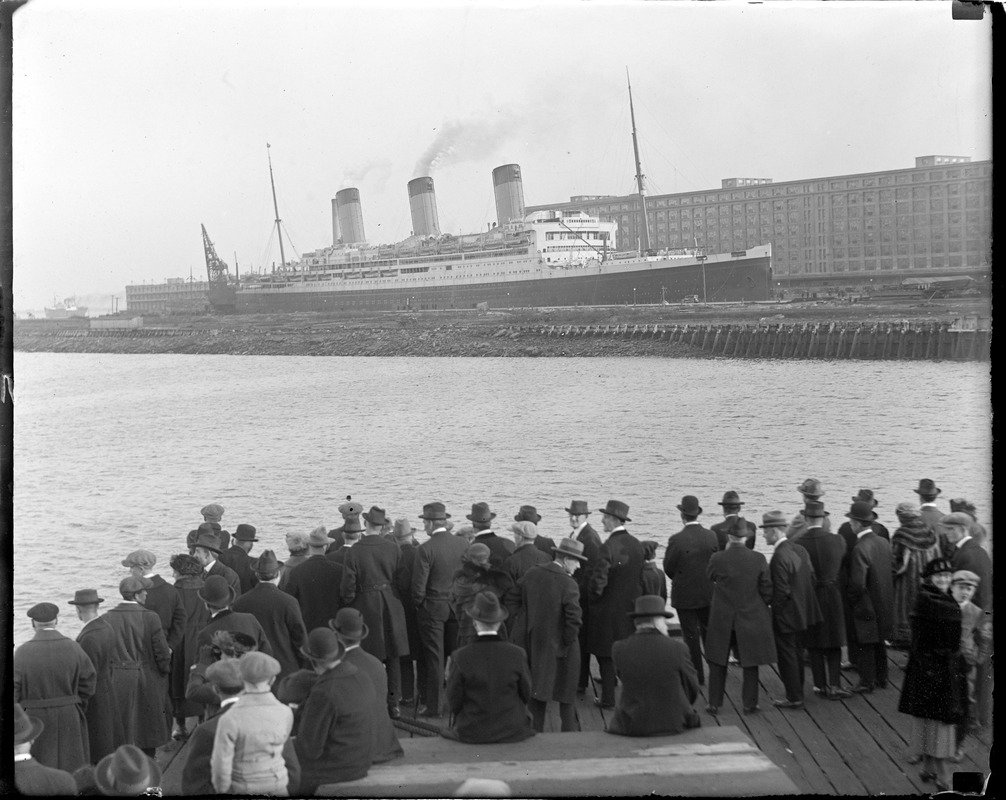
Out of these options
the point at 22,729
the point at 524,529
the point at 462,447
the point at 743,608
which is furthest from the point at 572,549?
the point at 462,447

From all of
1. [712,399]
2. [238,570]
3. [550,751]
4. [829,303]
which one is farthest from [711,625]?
[829,303]

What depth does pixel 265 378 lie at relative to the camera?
35.6 meters

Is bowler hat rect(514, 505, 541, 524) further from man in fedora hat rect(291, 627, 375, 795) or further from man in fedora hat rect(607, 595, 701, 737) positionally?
man in fedora hat rect(291, 627, 375, 795)

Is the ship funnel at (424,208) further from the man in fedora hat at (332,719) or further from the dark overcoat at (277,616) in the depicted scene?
the man in fedora hat at (332,719)

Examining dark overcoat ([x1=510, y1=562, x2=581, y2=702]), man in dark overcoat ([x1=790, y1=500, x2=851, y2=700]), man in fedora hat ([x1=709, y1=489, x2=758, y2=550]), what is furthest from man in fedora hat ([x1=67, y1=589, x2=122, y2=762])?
man in dark overcoat ([x1=790, y1=500, x2=851, y2=700])

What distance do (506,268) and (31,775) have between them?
48.8 m

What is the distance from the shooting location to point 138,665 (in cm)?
481

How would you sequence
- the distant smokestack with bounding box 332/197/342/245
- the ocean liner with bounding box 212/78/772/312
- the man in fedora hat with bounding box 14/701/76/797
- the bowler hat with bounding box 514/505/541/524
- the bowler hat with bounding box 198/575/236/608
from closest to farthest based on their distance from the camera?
1. the man in fedora hat with bounding box 14/701/76/797
2. the bowler hat with bounding box 198/575/236/608
3. the bowler hat with bounding box 514/505/541/524
4. the ocean liner with bounding box 212/78/772/312
5. the distant smokestack with bounding box 332/197/342/245

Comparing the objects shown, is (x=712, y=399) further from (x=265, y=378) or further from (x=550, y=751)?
(x=550, y=751)

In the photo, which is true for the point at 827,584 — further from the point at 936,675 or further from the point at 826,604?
the point at 936,675

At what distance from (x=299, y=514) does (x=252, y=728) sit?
1559cm

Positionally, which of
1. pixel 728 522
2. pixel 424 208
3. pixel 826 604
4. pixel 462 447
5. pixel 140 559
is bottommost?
pixel 462 447

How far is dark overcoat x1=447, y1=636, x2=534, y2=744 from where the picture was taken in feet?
13.7

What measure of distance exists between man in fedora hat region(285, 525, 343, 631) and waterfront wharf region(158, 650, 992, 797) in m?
0.77
